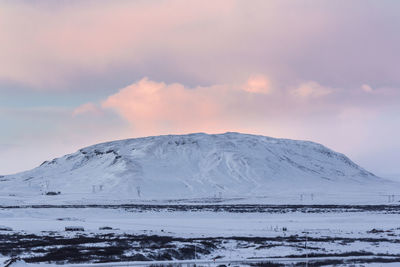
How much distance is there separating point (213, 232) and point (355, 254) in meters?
22.0

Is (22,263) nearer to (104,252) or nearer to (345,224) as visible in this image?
(104,252)

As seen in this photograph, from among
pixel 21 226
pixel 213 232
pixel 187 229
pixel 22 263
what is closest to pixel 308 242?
pixel 213 232

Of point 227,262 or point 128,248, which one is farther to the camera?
point 128,248

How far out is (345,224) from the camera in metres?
68.3

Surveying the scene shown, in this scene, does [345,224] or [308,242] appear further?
[345,224]

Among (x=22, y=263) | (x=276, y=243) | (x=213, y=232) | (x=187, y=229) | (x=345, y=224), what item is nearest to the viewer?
(x=22, y=263)

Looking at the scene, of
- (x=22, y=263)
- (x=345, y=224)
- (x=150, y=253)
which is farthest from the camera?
(x=345, y=224)

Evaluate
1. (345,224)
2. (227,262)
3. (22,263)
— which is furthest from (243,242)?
(345,224)

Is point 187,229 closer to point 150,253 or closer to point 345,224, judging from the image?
point 345,224

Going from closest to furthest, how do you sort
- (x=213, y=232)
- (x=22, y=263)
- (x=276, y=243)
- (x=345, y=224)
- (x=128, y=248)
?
(x=22, y=263) < (x=128, y=248) < (x=276, y=243) < (x=213, y=232) < (x=345, y=224)

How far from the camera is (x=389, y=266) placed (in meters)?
30.5

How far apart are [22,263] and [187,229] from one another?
3314 cm

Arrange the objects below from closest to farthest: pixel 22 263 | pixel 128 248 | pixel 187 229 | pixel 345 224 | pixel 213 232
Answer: pixel 22 263 → pixel 128 248 → pixel 213 232 → pixel 187 229 → pixel 345 224

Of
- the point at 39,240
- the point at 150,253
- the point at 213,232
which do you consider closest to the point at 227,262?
the point at 150,253
